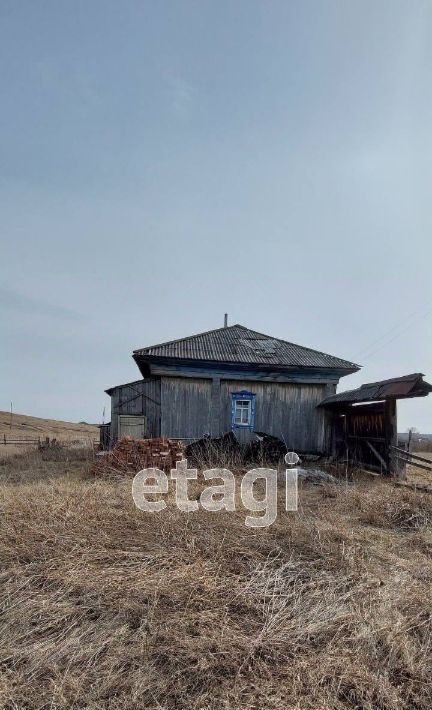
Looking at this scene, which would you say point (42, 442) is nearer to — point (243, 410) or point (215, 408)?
point (215, 408)

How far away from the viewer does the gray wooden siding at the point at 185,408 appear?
41.7 feet

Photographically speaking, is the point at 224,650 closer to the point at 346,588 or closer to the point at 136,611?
the point at 136,611

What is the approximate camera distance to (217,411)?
42.3ft

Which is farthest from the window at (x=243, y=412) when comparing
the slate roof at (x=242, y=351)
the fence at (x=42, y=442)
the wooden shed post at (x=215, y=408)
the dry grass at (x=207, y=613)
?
the fence at (x=42, y=442)

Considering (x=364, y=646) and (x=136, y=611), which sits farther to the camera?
(x=136, y=611)

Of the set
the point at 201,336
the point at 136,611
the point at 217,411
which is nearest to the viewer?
the point at 136,611

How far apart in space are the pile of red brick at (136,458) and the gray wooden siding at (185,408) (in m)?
3.08

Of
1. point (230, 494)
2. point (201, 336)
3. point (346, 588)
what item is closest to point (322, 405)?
point (201, 336)

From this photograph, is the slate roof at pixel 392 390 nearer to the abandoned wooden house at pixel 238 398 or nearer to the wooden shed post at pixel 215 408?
the abandoned wooden house at pixel 238 398

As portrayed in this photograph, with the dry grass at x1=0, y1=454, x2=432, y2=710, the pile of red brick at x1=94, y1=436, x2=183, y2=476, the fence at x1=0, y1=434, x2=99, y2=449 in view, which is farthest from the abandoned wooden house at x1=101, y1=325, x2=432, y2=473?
the fence at x1=0, y1=434, x2=99, y2=449

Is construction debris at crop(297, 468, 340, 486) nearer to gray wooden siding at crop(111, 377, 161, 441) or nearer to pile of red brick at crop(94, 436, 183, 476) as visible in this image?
pile of red brick at crop(94, 436, 183, 476)

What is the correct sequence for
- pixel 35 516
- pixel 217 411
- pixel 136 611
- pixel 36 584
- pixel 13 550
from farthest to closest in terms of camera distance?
1. pixel 217 411
2. pixel 35 516
3. pixel 13 550
4. pixel 36 584
5. pixel 136 611

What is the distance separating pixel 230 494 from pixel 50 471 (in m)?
5.31

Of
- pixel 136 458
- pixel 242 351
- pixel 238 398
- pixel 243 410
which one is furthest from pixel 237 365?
pixel 136 458
